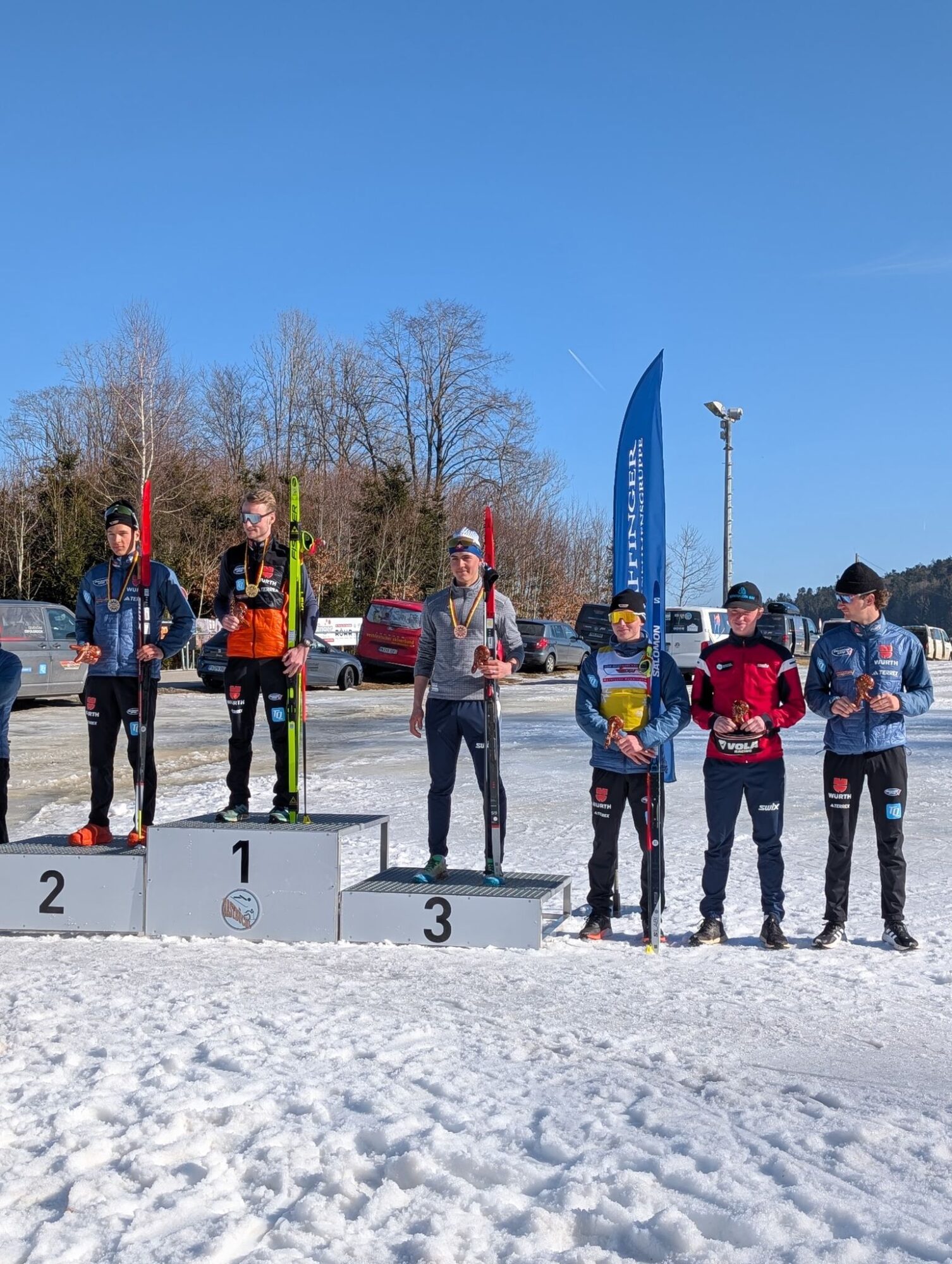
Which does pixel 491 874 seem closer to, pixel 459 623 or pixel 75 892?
pixel 459 623

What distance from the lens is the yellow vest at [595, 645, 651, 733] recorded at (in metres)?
5.92

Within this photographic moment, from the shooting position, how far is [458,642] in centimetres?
605

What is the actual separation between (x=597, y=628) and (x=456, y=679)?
3.51 feet

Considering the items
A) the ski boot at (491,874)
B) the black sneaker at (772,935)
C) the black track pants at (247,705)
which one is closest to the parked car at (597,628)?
the ski boot at (491,874)

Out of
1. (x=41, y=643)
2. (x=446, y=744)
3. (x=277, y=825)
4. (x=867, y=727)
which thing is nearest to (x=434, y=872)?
(x=446, y=744)

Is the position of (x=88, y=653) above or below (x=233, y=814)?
above

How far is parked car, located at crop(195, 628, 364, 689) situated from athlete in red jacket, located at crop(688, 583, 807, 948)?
52.3ft

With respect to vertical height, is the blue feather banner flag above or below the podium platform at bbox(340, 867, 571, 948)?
above

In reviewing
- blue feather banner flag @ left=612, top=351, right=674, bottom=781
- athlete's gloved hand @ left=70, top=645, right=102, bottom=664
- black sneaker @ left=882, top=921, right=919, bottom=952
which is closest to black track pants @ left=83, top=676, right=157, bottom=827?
athlete's gloved hand @ left=70, top=645, right=102, bottom=664

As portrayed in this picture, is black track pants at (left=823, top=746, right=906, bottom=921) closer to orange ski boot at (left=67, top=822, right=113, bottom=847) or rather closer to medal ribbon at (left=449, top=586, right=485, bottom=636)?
medal ribbon at (left=449, top=586, right=485, bottom=636)

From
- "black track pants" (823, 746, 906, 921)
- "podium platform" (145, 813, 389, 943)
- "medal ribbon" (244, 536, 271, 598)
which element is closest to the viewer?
"black track pants" (823, 746, 906, 921)

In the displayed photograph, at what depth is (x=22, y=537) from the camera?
1182 inches

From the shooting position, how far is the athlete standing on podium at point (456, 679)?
6.00 m

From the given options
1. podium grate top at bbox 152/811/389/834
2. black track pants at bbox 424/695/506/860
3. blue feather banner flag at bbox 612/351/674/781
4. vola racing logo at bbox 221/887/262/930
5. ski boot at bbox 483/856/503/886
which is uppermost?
blue feather banner flag at bbox 612/351/674/781
